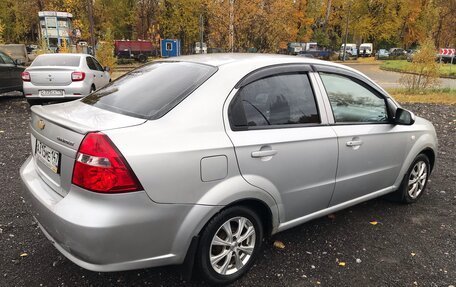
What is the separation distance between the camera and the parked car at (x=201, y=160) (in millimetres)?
2234

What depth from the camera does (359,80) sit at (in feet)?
12.0

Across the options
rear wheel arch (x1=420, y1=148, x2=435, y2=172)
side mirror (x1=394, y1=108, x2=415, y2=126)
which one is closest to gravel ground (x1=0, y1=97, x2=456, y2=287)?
rear wheel arch (x1=420, y1=148, x2=435, y2=172)

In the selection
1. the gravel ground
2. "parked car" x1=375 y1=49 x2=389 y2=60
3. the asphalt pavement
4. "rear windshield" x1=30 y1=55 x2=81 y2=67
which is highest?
"rear windshield" x1=30 y1=55 x2=81 y2=67

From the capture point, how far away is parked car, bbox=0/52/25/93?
35.1ft

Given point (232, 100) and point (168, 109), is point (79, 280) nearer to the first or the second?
point (168, 109)

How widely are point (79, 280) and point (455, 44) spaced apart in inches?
2097

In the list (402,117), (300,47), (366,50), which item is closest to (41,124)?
(402,117)

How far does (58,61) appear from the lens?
33.2 ft

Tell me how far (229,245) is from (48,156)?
1.40 m

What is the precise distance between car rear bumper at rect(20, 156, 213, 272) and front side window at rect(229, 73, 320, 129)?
734 mm

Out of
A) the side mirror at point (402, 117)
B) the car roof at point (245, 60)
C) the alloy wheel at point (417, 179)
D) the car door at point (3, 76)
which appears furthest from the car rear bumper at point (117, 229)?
the car door at point (3, 76)

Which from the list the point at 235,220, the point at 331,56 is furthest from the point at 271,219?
the point at 331,56

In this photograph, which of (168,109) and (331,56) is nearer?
(168,109)

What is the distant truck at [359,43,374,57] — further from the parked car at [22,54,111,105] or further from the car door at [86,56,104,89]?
the parked car at [22,54,111,105]
